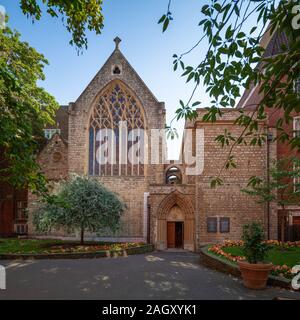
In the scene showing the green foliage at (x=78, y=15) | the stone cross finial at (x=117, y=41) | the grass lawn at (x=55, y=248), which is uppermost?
the stone cross finial at (x=117, y=41)

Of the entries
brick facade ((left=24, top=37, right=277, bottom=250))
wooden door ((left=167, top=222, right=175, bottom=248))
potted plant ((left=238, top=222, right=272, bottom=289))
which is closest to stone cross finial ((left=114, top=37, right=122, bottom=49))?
brick facade ((left=24, top=37, right=277, bottom=250))

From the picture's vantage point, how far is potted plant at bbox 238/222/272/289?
875 centimetres

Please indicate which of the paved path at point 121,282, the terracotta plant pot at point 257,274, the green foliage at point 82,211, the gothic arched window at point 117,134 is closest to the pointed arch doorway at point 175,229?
the green foliage at point 82,211

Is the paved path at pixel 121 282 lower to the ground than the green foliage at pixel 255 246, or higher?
lower

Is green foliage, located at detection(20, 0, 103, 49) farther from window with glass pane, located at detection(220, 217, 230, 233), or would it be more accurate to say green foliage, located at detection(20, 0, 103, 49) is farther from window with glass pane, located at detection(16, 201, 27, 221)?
window with glass pane, located at detection(16, 201, 27, 221)

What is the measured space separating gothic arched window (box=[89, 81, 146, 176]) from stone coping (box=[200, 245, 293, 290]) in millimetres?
12487

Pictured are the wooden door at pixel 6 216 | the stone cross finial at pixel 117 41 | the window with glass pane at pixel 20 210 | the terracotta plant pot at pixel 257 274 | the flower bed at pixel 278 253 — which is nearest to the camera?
the terracotta plant pot at pixel 257 274

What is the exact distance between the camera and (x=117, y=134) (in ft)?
83.7

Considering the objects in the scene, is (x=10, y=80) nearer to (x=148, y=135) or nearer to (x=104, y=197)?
(x=104, y=197)

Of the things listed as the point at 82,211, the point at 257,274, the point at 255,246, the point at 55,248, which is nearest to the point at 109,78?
the point at 82,211

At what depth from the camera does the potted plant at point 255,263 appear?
8750mm

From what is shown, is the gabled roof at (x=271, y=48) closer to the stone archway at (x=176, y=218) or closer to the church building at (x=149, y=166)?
the church building at (x=149, y=166)

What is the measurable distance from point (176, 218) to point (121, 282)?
11999 millimetres
